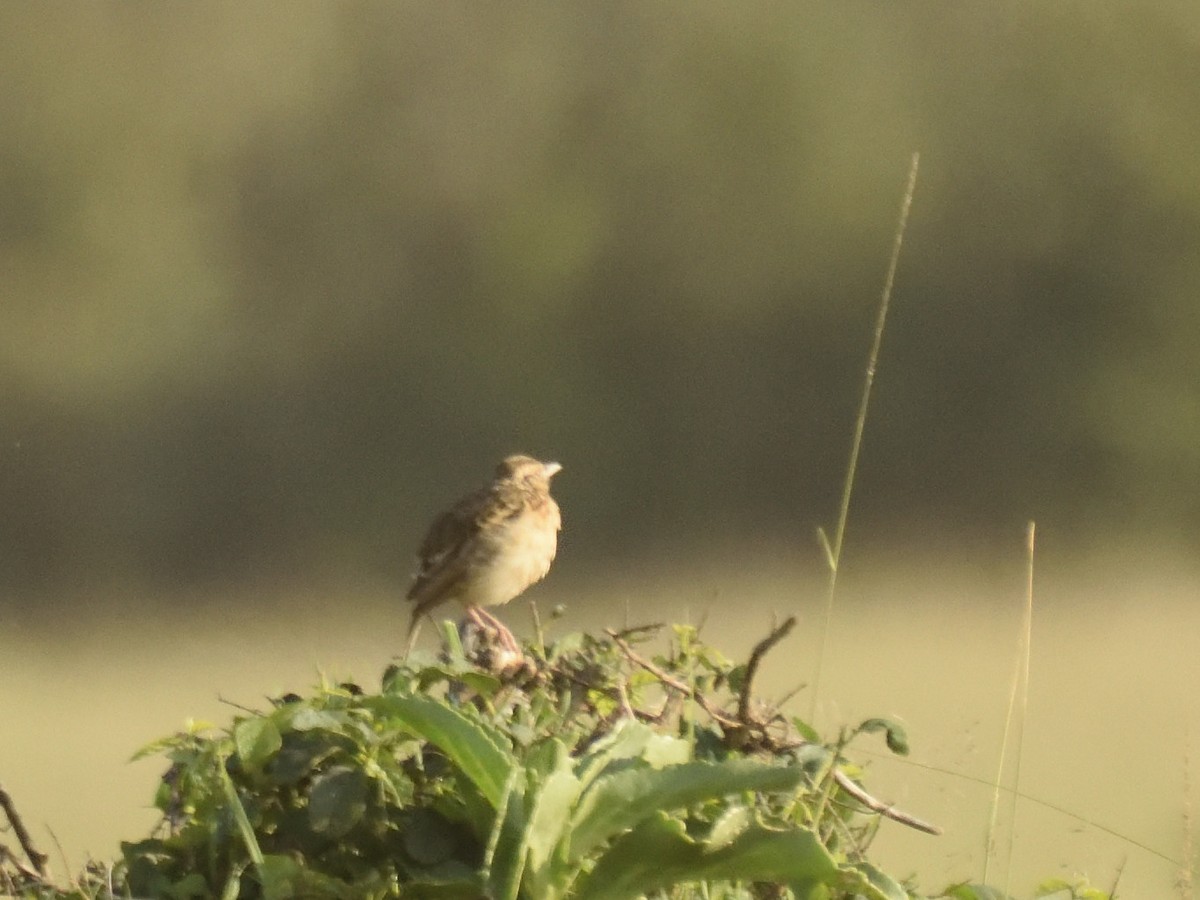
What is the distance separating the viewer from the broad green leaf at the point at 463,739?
60.2 inches

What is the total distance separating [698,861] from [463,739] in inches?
9.8

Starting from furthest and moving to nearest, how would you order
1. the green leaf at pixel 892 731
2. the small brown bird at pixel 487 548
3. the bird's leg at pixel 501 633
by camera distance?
the small brown bird at pixel 487 548, the bird's leg at pixel 501 633, the green leaf at pixel 892 731

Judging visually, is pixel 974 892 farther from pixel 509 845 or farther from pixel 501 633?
pixel 501 633

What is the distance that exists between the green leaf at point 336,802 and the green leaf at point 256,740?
0.05 metres

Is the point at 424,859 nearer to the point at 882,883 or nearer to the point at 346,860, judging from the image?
the point at 346,860

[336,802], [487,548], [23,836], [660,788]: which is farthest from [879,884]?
[487,548]

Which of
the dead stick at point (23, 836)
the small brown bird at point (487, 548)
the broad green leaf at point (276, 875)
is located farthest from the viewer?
the small brown bird at point (487, 548)

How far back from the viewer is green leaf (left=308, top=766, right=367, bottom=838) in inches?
61.3

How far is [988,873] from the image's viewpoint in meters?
2.14

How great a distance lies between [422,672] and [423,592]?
224 centimetres

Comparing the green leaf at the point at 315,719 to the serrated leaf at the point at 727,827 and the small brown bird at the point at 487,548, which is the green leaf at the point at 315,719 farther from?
the small brown bird at the point at 487,548

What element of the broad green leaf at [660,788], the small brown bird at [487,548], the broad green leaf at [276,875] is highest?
the broad green leaf at [660,788]

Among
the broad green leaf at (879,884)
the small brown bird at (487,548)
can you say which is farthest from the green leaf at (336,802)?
the small brown bird at (487,548)

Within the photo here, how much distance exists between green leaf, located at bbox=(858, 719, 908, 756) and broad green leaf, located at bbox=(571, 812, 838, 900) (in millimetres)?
222
